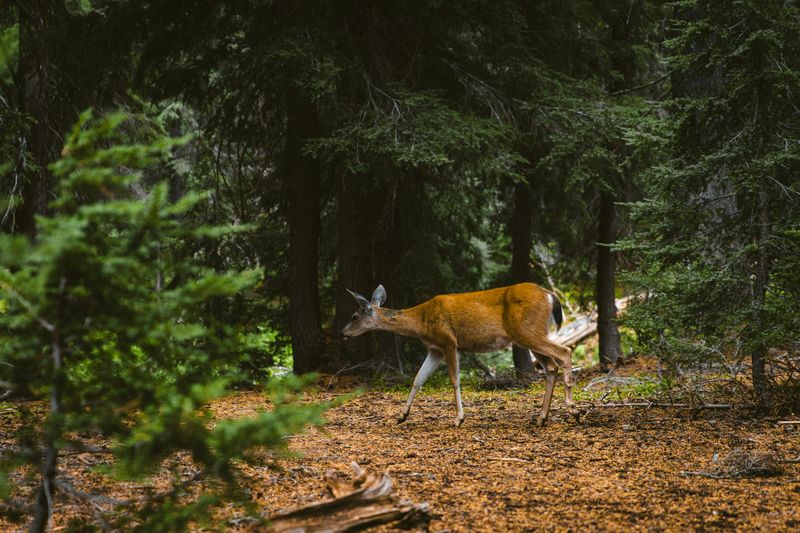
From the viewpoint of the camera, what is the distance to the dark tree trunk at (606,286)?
13727 mm

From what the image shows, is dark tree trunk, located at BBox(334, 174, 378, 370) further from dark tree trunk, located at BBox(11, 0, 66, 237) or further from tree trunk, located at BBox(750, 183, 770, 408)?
tree trunk, located at BBox(750, 183, 770, 408)

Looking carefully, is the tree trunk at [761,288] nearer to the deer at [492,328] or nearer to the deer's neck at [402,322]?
the deer at [492,328]

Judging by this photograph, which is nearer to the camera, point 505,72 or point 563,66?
point 505,72

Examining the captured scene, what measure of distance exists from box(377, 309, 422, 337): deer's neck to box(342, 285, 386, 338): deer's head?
0.27 feet

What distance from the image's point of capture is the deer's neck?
880 cm

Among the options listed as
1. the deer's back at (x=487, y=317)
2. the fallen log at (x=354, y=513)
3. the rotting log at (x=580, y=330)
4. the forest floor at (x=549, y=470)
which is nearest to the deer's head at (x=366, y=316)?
the deer's back at (x=487, y=317)

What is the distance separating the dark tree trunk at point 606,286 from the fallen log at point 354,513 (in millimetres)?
10155

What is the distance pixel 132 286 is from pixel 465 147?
21.4 ft

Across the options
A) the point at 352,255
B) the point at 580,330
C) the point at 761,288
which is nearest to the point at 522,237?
the point at 352,255

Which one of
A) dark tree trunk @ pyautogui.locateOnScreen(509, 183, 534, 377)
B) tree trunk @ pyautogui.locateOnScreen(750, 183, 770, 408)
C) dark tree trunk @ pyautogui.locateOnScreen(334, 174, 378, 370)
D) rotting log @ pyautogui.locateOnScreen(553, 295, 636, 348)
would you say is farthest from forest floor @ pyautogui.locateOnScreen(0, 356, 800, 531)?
rotting log @ pyautogui.locateOnScreen(553, 295, 636, 348)

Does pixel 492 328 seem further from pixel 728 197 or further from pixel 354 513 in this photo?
pixel 354 513

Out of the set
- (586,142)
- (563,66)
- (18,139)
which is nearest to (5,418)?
(18,139)

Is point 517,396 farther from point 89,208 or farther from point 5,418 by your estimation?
point 89,208

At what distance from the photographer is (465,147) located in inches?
365
